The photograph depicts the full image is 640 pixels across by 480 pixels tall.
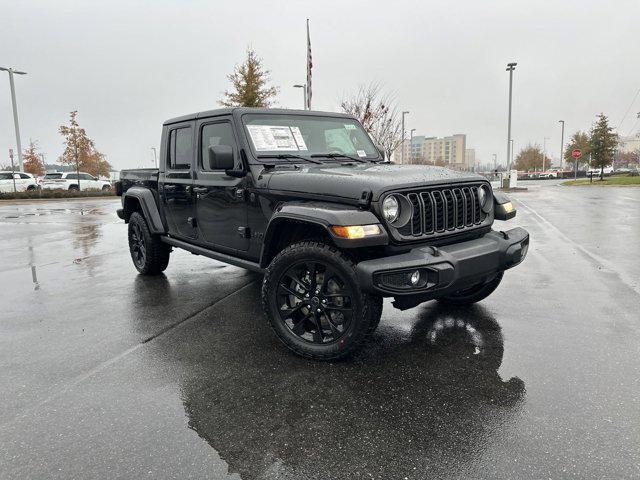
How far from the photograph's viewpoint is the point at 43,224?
1358 cm

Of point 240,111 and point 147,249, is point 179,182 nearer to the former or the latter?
point 240,111

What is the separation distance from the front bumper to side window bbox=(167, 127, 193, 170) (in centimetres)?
276

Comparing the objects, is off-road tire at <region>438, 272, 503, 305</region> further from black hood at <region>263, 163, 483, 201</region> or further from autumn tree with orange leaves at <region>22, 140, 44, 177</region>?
autumn tree with orange leaves at <region>22, 140, 44, 177</region>

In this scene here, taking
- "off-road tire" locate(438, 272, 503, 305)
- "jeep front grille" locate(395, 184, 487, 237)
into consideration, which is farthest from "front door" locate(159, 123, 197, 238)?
"off-road tire" locate(438, 272, 503, 305)

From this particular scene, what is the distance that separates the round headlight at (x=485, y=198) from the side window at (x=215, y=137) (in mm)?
2182

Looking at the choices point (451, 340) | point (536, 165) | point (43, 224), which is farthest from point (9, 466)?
point (536, 165)

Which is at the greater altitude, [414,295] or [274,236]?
[274,236]

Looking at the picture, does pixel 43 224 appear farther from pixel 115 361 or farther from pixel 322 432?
pixel 322 432

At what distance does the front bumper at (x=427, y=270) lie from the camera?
3.01 meters

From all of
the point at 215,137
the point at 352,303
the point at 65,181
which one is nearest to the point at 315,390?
the point at 352,303

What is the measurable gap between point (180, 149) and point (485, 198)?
3237 mm

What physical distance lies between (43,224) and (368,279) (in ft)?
44.0

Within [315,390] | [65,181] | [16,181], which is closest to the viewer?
[315,390]

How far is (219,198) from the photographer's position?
446 cm
